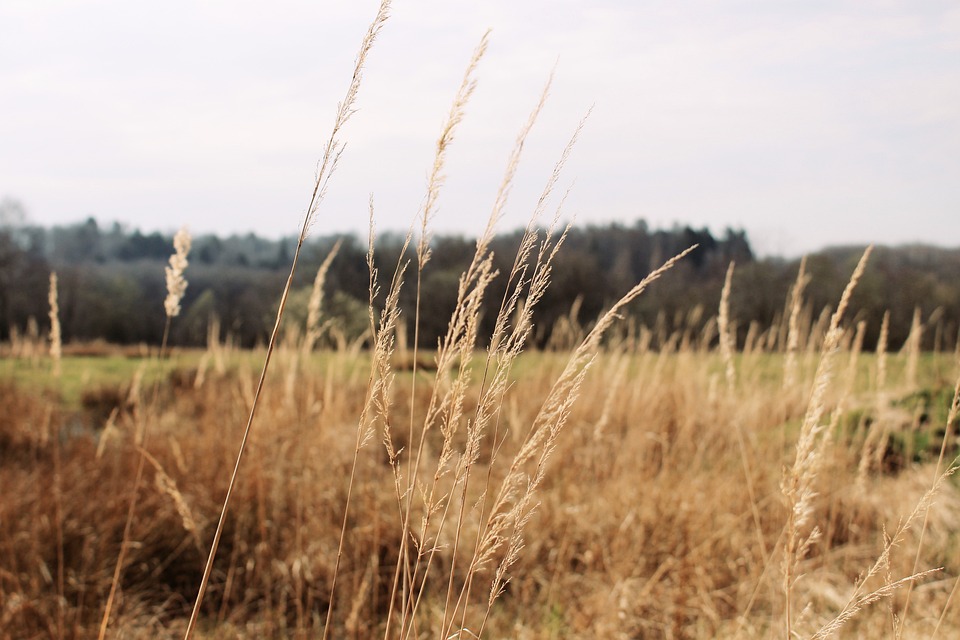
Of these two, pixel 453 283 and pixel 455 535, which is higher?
pixel 453 283

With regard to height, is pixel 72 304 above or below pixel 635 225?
below

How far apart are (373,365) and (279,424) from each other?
3.96 m

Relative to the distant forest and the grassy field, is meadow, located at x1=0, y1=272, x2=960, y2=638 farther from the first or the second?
the distant forest

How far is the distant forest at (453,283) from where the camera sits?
15.9 meters

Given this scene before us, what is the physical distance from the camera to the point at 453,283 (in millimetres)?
12609

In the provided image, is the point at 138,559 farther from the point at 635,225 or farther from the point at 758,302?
the point at 635,225

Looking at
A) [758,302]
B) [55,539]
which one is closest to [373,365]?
[55,539]

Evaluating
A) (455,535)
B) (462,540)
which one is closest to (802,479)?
(455,535)

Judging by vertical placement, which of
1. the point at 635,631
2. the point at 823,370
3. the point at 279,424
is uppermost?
the point at 823,370

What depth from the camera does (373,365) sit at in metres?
1.13

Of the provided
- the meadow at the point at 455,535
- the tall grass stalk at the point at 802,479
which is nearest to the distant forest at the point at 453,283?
the meadow at the point at 455,535

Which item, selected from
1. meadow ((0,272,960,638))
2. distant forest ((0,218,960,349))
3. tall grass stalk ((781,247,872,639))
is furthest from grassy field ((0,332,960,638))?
distant forest ((0,218,960,349))

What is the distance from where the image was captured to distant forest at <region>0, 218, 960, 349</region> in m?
15.9

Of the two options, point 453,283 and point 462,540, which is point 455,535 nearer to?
point 462,540
